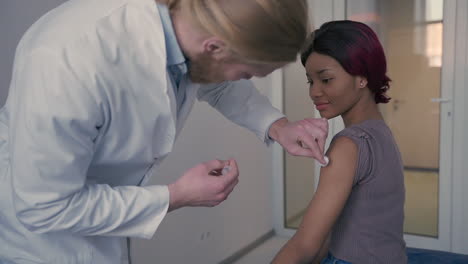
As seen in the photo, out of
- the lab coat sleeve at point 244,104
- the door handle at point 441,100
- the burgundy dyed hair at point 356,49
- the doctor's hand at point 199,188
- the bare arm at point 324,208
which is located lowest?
the door handle at point 441,100

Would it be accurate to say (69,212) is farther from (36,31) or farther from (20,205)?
(36,31)

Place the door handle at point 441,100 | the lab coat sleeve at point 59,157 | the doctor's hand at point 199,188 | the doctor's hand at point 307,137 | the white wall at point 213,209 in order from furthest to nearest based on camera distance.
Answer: the door handle at point 441,100 → the white wall at point 213,209 → the doctor's hand at point 307,137 → the doctor's hand at point 199,188 → the lab coat sleeve at point 59,157

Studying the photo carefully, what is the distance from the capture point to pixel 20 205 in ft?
2.37

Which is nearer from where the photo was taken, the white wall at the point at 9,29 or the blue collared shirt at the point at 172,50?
the blue collared shirt at the point at 172,50

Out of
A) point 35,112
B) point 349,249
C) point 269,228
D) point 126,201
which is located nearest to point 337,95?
point 349,249

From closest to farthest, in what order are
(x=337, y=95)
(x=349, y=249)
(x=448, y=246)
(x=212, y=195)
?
(x=212, y=195) → (x=349, y=249) → (x=337, y=95) → (x=448, y=246)

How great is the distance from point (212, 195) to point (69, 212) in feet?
0.84

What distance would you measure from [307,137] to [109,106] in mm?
501

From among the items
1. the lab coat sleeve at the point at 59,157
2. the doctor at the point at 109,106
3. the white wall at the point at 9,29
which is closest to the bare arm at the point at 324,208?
the doctor at the point at 109,106

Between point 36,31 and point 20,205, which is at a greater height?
point 36,31

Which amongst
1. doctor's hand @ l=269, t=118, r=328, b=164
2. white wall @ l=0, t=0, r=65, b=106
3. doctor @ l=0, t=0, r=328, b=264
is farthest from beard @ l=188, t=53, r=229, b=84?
white wall @ l=0, t=0, r=65, b=106

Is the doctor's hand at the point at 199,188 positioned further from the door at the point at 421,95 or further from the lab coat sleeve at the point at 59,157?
the door at the point at 421,95

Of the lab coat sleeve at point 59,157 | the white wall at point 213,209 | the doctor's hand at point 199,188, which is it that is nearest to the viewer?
the lab coat sleeve at point 59,157

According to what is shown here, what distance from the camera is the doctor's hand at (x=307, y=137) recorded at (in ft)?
3.39
